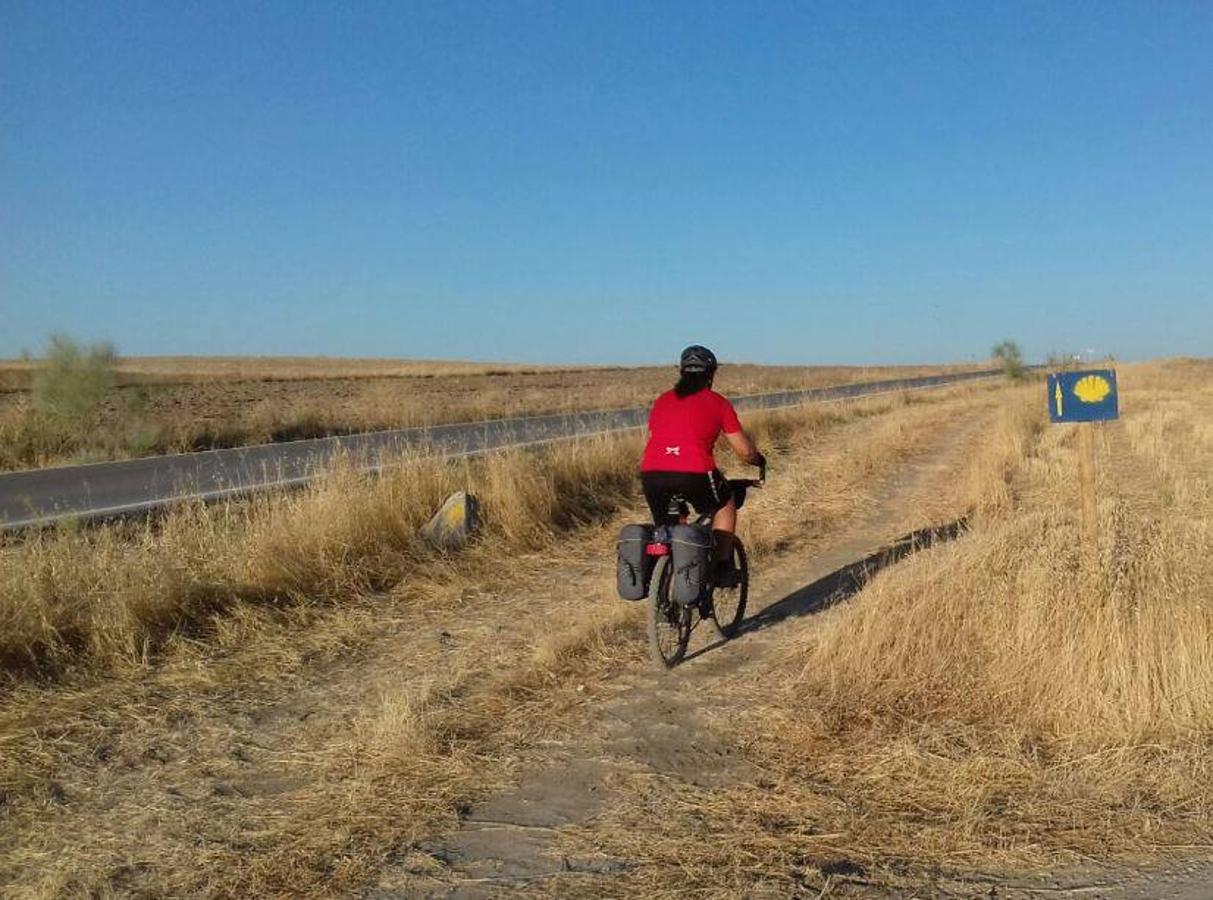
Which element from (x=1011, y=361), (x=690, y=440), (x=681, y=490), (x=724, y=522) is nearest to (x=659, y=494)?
(x=681, y=490)

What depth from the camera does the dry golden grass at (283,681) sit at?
145 inches

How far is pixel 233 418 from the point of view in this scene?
27.5 metres

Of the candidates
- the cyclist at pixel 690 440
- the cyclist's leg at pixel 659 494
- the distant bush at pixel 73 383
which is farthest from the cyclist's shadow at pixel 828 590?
the distant bush at pixel 73 383

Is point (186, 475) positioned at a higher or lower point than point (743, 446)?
lower

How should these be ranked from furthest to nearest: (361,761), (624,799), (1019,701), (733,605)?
(733,605) < (1019,701) < (361,761) < (624,799)

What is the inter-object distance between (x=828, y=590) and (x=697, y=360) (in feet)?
8.95

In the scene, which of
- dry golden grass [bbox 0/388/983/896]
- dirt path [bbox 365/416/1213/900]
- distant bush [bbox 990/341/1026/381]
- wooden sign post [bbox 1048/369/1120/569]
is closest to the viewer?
dirt path [bbox 365/416/1213/900]

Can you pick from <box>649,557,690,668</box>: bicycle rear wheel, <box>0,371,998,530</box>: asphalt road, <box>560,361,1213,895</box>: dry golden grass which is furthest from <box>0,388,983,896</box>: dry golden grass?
<box>0,371,998,530</box>: asphalt road

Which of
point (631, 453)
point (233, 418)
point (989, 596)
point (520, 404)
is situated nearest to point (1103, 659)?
point (989, 596)

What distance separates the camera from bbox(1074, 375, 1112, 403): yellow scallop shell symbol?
21.1ft

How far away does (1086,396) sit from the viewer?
21.3ft

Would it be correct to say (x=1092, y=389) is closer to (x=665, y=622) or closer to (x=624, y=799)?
(x=665, y=622)

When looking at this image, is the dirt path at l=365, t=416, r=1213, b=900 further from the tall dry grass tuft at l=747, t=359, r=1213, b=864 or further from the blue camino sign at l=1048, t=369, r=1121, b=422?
the blue camino sign at l=1048, t=369, r=1121, b=422

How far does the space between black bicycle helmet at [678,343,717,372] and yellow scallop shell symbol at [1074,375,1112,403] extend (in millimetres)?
2500
